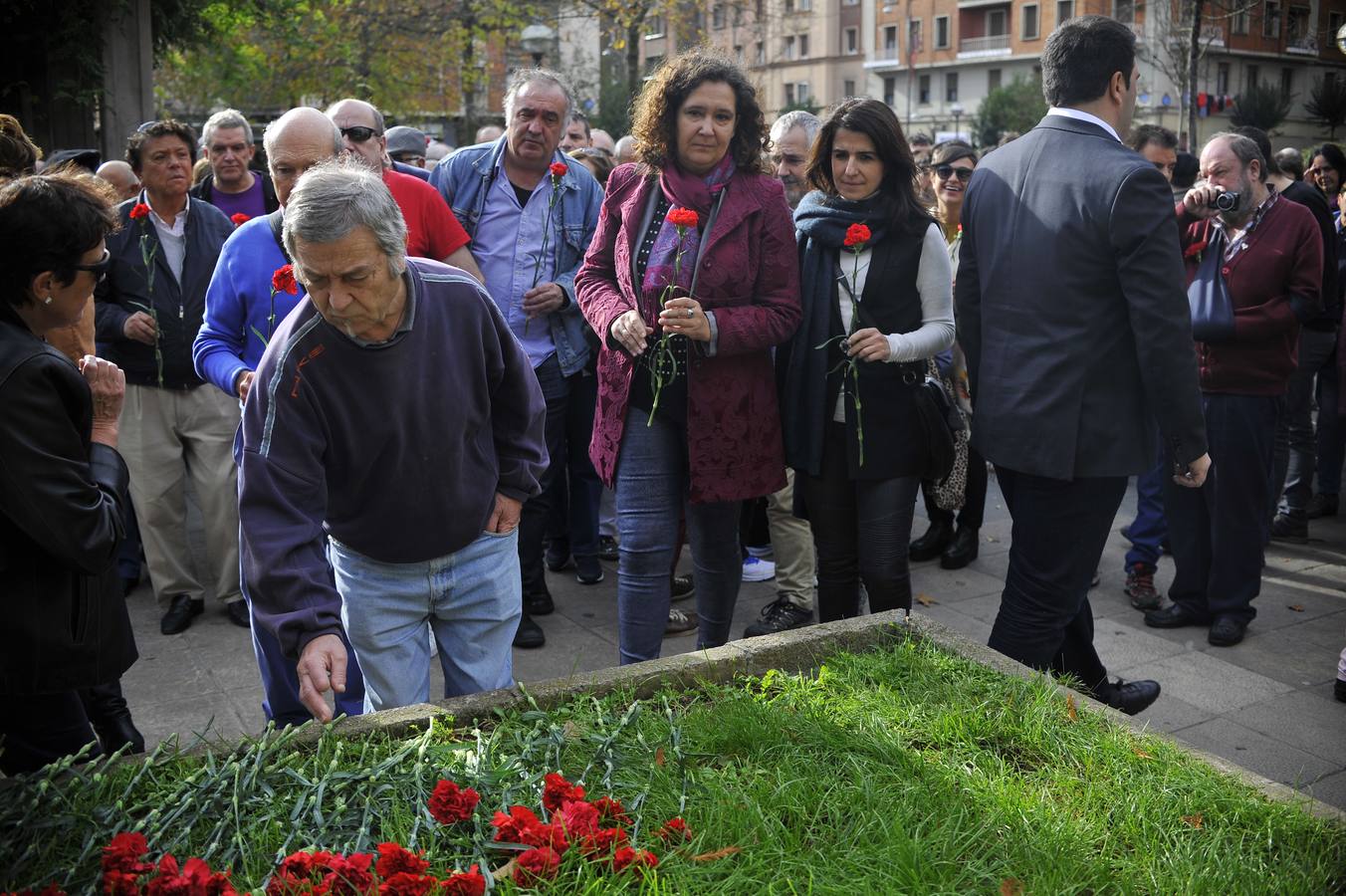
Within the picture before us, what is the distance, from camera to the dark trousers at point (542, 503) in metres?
5.80

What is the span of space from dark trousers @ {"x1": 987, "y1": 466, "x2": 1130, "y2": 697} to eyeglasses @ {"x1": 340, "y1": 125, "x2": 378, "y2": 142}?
3.23m

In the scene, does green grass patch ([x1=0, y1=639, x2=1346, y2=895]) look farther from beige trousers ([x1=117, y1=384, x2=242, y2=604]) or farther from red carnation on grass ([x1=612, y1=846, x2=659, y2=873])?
beige trousers ([x1=117, y1=384, x2=242, y2=604])

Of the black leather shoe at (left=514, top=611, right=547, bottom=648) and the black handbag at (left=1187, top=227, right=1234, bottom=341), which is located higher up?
the black handbag at (left=1187, top=227, right=1234, bottom=341)

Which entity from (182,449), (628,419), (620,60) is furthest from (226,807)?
(620,60)

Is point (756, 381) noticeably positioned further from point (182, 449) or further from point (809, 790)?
point (182, 449)

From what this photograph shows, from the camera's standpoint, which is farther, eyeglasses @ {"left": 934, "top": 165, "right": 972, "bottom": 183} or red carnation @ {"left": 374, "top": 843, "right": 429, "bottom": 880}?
eyeglasses @ {"left": 934, "top": 165, "right": 972, "bottom": 183}

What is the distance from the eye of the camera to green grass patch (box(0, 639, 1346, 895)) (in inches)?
97.0

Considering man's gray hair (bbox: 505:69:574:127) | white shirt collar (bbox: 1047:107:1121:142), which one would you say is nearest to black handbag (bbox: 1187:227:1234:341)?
white shirt collar (bbox: 1047:107:1121:142)

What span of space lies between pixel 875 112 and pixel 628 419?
1.46 m

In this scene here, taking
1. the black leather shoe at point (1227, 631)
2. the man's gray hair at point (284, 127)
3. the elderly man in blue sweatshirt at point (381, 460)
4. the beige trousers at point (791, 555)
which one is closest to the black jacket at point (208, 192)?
the man's gray hair at point (284, 127)

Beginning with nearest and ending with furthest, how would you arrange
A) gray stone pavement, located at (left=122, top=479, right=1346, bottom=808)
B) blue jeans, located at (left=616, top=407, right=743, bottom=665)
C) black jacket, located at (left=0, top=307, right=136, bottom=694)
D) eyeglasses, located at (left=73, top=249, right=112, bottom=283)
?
1. black jacket, located at (left=0, top=307, right=136, bottom=694)
2. eyeglasses, located at (left=73, top=249, right=112, bottom=283)
3. blue jeans, located at (left=616, top=407, right=743, bottom=665)
4. gray stone pavement, located at (left=122, top=479, right=1346, bottom=808)

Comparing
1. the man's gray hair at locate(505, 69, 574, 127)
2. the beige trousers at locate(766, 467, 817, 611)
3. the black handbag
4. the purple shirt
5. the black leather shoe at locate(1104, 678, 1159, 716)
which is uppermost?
the man's gray hair at locate(505, 69, 574, 127)

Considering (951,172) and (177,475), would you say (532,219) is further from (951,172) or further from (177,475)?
(951,172)

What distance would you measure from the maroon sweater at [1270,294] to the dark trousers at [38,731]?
4913 mm
